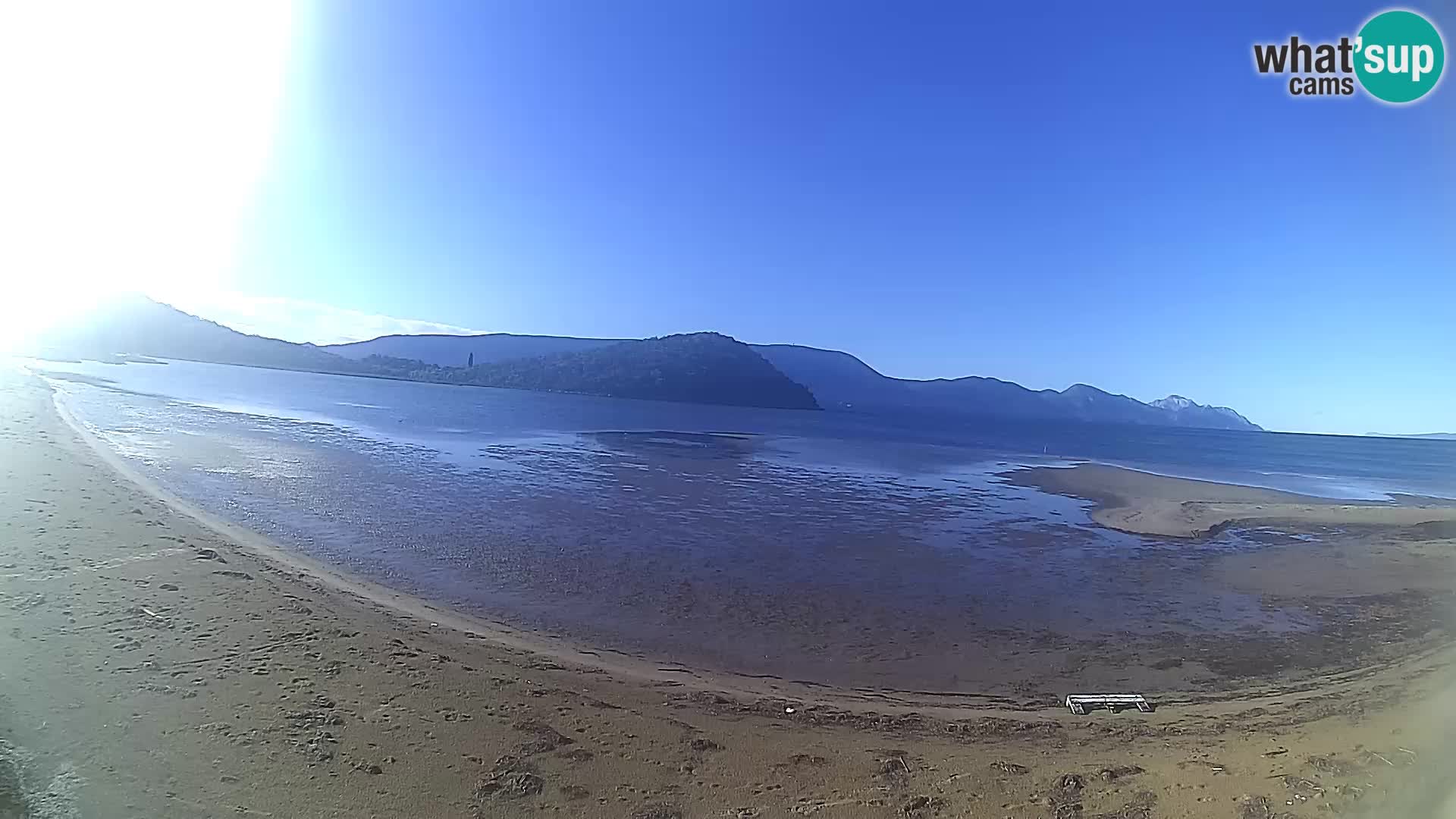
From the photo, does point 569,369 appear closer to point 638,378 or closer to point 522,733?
point 638,378

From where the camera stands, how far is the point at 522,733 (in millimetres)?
6953

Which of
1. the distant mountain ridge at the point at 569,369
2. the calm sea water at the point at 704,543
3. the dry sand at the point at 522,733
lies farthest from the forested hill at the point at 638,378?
the dry sand at the point at 522,733

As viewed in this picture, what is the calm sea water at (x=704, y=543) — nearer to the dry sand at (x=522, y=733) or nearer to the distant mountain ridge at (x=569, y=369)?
the dry sand at (x=522, y=733)

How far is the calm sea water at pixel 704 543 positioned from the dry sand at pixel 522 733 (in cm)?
205

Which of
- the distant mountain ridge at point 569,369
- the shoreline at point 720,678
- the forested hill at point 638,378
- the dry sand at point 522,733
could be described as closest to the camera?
the dry sand at point 522,733

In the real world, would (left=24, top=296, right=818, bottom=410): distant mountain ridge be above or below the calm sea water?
above

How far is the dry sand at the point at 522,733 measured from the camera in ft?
18.4

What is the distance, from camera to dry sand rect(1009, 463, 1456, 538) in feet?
88.0

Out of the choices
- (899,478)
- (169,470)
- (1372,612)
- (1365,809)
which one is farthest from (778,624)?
(899,478)

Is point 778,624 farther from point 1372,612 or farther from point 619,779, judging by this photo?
point 1372,612

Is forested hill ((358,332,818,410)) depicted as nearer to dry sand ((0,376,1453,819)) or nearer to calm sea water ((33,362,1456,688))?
calm sea water ((33,362,1456,688))

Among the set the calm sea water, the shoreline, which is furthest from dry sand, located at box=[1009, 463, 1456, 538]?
the shoreline

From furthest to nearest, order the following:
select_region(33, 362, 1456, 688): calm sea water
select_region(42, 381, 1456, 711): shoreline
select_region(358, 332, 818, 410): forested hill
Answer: select_region(358, 332, 818, 410): forested hill → select_region(33, 362, 1456, 688): calm sea water → select_region(42, 381, 1456, 711): shoreline

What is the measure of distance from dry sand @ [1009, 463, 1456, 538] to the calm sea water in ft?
6.18
